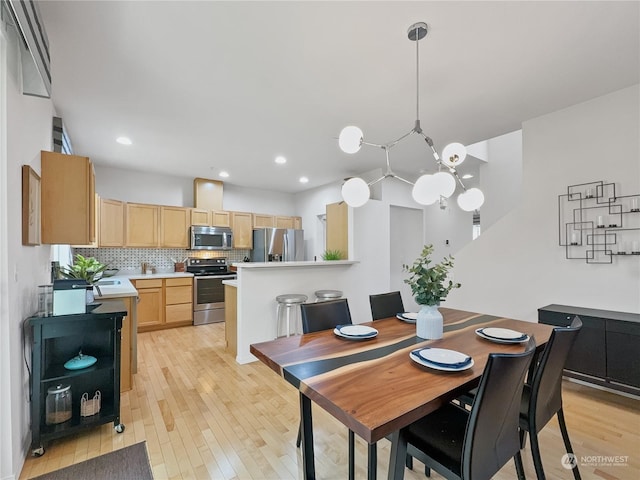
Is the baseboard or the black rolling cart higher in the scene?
the black rolling cart

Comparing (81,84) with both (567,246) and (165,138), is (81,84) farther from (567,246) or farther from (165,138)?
(567,246)

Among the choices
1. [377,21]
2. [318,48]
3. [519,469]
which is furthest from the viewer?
[318,48]

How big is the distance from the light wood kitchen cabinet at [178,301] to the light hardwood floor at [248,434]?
6.10 ft

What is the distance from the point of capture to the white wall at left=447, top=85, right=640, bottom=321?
2553 mm

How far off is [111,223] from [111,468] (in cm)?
374

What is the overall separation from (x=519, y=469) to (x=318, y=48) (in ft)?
8.58

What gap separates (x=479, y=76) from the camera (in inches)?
91.0

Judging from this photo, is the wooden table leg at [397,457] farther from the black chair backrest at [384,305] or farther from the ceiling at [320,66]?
the ceiling at [320,66]

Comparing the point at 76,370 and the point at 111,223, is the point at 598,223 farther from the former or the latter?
the point at 111,223

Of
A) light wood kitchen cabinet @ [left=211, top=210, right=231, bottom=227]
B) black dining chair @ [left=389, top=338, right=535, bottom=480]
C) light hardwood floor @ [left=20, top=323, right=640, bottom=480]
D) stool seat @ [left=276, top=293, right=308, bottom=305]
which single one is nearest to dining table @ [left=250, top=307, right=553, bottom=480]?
black dining chair @ [left=389, top=338, right=535, bottom=480]

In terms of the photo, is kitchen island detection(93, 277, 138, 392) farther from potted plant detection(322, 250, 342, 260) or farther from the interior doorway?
the interior doorway

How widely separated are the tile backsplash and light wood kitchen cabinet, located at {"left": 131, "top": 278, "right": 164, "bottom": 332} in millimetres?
658

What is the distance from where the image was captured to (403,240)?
219 inches

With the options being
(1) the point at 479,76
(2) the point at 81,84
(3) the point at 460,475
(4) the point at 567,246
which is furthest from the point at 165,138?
(4) the point at 567,246
